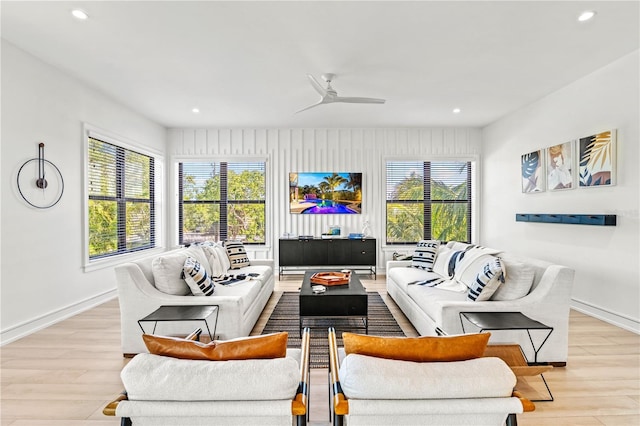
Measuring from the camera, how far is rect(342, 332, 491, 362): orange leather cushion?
1268mm

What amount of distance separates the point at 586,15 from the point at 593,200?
213cm

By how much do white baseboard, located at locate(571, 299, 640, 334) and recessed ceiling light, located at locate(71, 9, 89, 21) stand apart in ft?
19.0

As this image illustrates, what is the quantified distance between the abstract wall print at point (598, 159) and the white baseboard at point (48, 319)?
6.23 m

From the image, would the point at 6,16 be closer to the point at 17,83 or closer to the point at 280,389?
the point at 17,83

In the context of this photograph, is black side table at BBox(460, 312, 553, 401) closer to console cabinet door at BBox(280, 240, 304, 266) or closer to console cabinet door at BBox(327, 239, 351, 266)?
console cabinet door at BBox(327, 239, 351, 266)

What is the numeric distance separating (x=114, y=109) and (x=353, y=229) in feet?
14.5

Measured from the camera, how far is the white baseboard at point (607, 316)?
11.4 ft

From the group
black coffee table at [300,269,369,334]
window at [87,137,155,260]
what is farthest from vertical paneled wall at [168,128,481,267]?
black coffee table at [300,269,369,334]

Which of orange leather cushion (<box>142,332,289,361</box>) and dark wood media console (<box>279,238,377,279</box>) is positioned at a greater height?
orange leather cushion (<box>142,332,289,361</box>)

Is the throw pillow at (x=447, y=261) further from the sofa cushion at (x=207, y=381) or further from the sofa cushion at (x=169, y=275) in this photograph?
the sofa cushion at (x=207, y=381)

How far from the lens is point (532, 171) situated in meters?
5.04

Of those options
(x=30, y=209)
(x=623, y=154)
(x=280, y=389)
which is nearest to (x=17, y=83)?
(x=30, y=209)

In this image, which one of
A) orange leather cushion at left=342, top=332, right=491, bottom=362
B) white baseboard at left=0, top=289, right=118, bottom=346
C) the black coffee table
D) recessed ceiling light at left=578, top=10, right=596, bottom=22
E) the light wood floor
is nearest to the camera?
orange leather cushion at left=342, top=332, right=491, bottom=362

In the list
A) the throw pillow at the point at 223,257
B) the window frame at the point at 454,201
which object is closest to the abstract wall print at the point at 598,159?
the window frame at the point at 454,201
